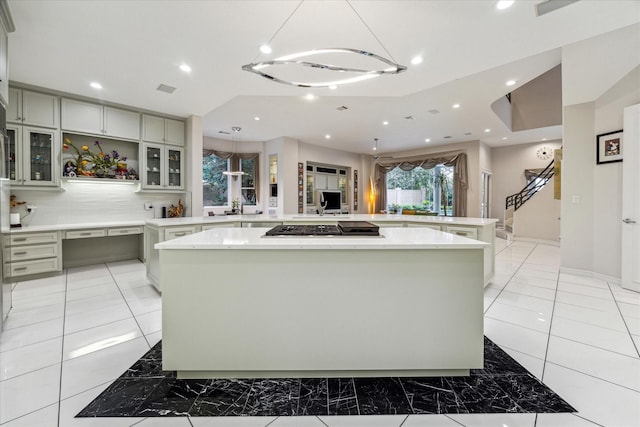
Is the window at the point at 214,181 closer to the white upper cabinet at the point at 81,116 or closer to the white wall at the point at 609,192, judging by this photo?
the white upper cabinet at the point at 81,116

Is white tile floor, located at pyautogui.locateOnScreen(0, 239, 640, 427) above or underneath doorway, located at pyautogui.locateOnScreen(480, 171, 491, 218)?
underneath

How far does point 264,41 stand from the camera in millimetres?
2705

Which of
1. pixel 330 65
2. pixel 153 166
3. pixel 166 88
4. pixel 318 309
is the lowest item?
pixel 318 309

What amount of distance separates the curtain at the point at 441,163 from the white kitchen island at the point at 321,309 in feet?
25.2

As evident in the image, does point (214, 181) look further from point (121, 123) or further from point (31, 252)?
point (31, 252)

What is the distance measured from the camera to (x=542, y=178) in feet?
26.8

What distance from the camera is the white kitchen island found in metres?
1.69

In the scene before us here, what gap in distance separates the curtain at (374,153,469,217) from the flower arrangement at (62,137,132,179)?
315 inches

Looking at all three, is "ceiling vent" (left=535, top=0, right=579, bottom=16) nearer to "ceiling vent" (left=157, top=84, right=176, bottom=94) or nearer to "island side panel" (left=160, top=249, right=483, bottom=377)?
"island side panel" (left=160, top=249, right=483, bottom=377)

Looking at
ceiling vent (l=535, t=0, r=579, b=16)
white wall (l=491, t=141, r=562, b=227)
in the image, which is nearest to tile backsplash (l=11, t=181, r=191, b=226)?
ceiling vent (l=535, t=0, r=579, b=16)

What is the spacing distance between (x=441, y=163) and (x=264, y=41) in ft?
25.3

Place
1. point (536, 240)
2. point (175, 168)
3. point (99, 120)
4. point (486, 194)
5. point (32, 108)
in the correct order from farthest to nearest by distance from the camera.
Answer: point (486, 194) → point (536, 240) → point (175, 168) → point (99, 120) → point (32, 108)

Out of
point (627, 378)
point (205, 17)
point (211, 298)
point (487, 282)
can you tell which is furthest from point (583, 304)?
point (205, 17)

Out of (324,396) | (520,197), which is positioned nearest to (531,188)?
(520,197)
